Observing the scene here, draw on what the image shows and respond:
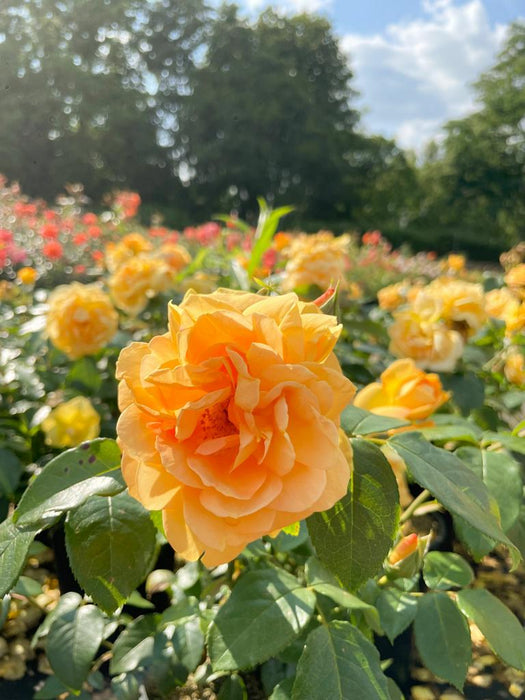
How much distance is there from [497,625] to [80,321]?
3.43ft

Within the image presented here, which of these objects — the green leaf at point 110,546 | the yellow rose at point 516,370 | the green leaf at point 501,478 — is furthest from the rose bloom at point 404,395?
the yellow rose at point 516,370

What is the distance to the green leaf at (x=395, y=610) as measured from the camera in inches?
32.6

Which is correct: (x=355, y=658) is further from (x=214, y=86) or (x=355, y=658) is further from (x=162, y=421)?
(x=214, y=86)

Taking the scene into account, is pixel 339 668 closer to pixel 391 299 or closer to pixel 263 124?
pixel 391 299

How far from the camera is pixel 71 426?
3.89ft

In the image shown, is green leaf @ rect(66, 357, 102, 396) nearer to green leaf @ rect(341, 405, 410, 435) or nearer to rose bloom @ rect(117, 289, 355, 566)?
green leaf @ rect(341, 405, 410, 435)

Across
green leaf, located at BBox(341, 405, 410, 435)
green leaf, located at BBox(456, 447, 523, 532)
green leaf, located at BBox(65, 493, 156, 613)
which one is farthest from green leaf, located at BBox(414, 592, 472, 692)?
green leaf, located at BBox(65, 493, 156, 613)

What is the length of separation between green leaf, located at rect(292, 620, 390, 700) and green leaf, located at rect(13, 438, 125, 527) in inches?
10.2

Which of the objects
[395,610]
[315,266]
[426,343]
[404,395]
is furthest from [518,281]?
[395,610]

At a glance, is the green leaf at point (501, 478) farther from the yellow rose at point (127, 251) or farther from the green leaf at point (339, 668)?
the yellow rose at point (127, 251)

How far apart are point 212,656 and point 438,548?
100 cm

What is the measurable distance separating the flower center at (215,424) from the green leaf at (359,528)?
0.13 metres

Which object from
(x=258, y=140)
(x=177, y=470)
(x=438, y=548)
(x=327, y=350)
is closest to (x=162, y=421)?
(x=177, y=470)

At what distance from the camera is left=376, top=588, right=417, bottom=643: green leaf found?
2.72ft
